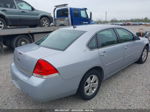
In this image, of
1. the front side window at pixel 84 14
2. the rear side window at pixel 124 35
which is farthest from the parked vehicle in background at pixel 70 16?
the rear side window at pixel 124 35

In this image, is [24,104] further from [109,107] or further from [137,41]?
[137,41]

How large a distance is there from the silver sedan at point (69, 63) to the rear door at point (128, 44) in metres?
0.07

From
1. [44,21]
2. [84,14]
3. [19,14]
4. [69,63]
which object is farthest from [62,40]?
[84,14]

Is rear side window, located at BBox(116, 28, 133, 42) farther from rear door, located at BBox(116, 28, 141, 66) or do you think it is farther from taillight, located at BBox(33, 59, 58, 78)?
taillight, located at BBox(33, 59, 58, 78)

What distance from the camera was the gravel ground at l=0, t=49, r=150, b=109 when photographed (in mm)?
2441

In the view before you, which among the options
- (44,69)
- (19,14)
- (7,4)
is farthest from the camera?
(19,14)

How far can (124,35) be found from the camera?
3.56 metres

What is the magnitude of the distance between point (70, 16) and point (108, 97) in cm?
749

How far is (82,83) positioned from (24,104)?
1.23 metres

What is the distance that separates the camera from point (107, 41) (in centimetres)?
295

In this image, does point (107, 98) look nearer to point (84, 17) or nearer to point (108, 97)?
point (108, 97)

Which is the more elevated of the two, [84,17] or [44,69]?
[84,17]

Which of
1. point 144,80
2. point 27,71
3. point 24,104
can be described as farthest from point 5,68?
point 144,80

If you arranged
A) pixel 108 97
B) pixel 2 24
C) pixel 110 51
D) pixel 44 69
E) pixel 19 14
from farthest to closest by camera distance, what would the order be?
pixel 19 14 < pixel 2 24 < pixel 110 51 < pixel 108 97 < pixel 44 69
